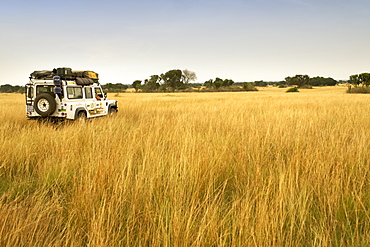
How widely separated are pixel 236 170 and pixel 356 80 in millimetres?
56529

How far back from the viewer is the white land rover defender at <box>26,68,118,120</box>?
827 centimetres

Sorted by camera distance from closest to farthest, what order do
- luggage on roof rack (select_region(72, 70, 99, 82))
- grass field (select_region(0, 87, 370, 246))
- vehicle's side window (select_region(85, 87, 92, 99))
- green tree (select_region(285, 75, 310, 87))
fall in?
grass field (select_region(0, 87, 370, 246))
vehicle's side window (select_region(85, 87, 92, 99))
luggage on roof rack (select_region(72, 70, 99, 82))
green tree (select_region(285, 75, 310, 87))

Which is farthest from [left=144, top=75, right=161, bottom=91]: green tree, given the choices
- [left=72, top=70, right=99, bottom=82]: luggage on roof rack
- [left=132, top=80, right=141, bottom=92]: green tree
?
[left=72, top=70, right=99, bottom=82]: luggage on roof rack

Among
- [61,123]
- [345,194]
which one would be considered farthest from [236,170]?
→ [61,123]

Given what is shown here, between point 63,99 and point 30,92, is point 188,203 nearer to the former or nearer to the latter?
point 63,99

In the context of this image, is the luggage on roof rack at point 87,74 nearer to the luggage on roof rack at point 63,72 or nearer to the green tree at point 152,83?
the luggage on roof rack at point 63,72

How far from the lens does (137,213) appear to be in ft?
7.63

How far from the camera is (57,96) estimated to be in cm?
846

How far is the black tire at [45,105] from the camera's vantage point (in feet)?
26.8

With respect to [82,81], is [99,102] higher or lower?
lower

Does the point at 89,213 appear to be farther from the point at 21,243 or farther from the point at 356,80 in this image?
the point at 356,80

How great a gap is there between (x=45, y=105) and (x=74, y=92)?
4.01 feet

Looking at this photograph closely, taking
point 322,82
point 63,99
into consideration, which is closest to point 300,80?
point 322,82

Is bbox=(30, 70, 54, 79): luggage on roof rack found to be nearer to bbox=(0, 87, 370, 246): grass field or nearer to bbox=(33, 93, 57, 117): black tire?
bbox=(33, 93, 57, 117): black tire
